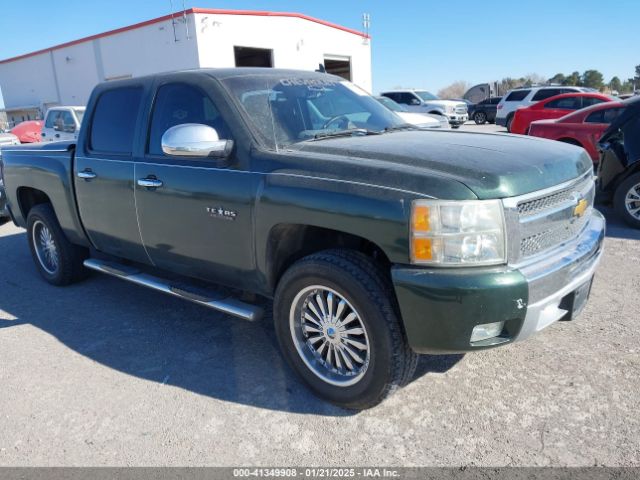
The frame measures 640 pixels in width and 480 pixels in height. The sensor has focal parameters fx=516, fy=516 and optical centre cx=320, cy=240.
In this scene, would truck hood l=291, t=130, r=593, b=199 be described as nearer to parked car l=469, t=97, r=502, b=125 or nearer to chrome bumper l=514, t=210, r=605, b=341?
chrome bumper l=514, t=210, r=605, b=341

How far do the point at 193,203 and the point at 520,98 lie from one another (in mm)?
20181

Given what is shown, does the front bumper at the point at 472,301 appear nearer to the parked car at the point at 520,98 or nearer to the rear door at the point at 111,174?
the rear door at the point at 111,174

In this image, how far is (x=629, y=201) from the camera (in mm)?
6395

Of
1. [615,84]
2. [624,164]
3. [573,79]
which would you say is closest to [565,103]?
[624,164]

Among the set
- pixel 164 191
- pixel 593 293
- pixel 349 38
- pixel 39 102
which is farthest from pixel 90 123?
pixel 39 102

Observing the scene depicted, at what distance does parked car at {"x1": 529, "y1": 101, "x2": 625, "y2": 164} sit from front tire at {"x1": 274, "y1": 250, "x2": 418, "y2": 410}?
7175 millimetres

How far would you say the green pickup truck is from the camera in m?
2.48

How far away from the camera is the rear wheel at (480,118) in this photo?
28.9 meters

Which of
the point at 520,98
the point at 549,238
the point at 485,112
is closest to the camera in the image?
the point at 549,238

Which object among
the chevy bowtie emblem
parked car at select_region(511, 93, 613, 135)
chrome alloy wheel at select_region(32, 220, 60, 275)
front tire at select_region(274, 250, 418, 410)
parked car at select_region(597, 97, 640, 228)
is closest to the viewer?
front tire at select_region(274, 250, 418, 410)

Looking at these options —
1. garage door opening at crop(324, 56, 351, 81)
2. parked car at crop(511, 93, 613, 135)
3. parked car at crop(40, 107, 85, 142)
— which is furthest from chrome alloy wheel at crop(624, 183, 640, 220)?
A: garage door opening at crop(324, 56, 351, 81)

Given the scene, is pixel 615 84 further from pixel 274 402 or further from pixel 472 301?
pixel 274 402

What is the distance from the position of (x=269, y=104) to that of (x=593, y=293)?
3.13 meters

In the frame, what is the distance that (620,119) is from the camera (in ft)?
21.2
